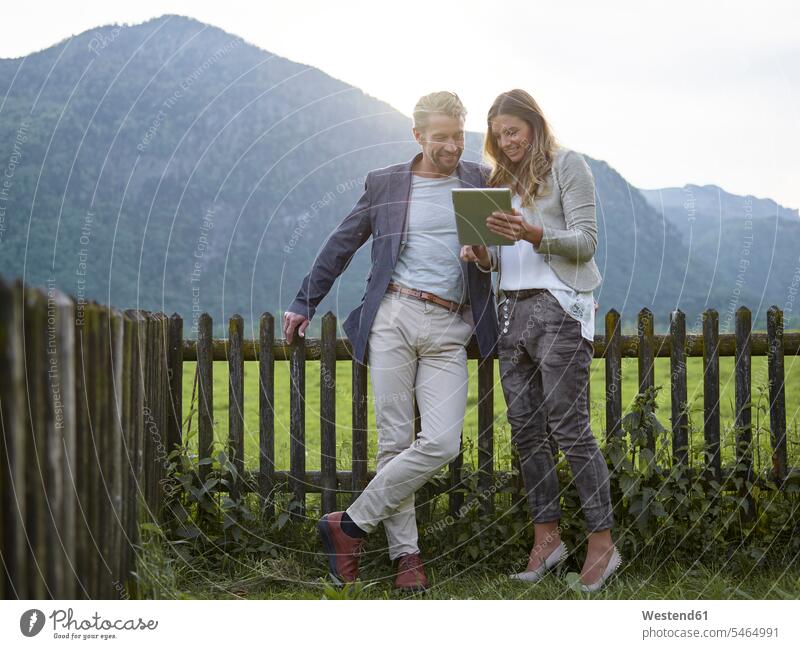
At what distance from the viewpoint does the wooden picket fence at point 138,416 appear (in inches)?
87.1

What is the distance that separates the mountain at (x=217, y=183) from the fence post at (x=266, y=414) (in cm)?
740

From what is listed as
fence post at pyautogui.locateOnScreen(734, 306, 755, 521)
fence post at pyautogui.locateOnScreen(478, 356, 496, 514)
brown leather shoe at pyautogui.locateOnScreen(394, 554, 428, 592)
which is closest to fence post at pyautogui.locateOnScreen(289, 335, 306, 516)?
brown leather shoe at pyautogui.locateOnScreen(394, 554, 428, 592)

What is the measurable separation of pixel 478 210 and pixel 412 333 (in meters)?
0.71

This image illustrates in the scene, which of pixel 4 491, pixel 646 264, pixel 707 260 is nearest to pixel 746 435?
pixel 4 491

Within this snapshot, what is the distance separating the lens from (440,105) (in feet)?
12.1

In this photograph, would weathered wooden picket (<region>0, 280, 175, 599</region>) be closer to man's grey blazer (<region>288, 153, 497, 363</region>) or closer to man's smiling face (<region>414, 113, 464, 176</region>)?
man's grey blazer (<region>288, 153, 497, 363</region>)

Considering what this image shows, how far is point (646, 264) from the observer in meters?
27.1

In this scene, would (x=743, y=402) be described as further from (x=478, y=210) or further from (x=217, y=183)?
(x=217, y=183)

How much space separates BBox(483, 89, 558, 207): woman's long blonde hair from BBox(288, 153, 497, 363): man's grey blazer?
0.22 meters

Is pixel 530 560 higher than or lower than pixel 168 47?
lower

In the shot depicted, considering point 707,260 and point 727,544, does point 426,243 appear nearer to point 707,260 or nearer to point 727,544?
point 727,544

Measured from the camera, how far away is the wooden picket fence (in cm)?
221

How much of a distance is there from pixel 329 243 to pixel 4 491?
2.26 metres
